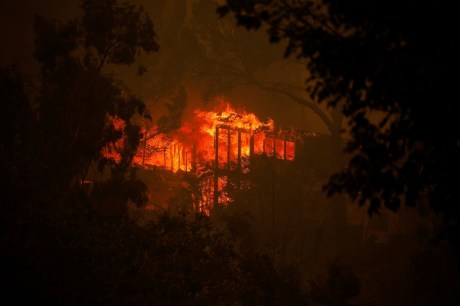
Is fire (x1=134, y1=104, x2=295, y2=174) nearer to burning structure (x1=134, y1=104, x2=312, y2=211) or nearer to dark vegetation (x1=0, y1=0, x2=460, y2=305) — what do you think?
burning structure (x1=134, y1=104, x2=312, y2=211)

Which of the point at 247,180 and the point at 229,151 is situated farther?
the point at 229,151

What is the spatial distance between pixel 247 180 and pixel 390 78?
16482 millimetres

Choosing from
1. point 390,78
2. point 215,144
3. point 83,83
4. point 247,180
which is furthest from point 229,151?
point 390,78

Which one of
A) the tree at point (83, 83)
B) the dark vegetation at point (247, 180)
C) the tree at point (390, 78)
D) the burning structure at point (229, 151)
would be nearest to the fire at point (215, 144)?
the burning structure at point (229, 151)

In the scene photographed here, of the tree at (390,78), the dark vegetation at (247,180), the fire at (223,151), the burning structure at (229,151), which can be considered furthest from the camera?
the fire at (223,151)

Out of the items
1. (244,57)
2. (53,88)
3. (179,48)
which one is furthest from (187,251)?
(179,48)

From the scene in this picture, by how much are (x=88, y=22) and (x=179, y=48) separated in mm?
15732

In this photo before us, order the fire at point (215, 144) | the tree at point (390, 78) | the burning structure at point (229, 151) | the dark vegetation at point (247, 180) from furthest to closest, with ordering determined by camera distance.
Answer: the fire at point (215, 144), the burning structure at point (229, 151), the dark vegetation at point (247, 180), the tree at point (390, 78)

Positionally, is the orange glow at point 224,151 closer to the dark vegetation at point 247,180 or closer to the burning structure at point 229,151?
the burning structure at point 229,151

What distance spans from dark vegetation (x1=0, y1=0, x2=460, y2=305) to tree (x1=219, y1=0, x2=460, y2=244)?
0.04ft

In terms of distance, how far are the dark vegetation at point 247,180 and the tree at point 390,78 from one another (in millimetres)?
12

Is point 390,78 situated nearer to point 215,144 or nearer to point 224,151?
point 215,144

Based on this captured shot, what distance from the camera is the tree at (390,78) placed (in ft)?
10.3

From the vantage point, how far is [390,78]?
3256 mm
